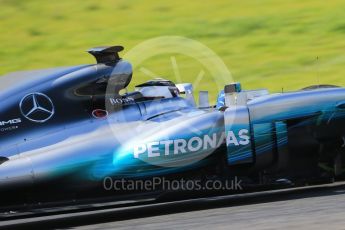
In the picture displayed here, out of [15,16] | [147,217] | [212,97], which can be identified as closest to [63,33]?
[15,16]

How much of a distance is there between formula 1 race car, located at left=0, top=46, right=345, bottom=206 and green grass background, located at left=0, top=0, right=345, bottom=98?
6.69 meters

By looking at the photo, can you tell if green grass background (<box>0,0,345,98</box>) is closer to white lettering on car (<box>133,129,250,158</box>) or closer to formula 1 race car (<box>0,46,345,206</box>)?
formula 1 race car (<box>0,46,345,206</box>)

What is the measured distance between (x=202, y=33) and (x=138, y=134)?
32.0 ft

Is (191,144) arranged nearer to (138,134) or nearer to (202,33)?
(138,134)

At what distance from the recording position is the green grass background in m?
16.0

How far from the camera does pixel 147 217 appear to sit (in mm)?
8000

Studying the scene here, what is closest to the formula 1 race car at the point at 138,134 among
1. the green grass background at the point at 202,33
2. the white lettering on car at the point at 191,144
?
the white lettering on car at the point at 191,144

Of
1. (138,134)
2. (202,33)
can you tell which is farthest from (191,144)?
(202,33)

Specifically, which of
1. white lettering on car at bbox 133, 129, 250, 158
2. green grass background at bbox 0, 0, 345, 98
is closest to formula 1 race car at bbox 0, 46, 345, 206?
white lettering on car at bbox 133, 129, 250, 158

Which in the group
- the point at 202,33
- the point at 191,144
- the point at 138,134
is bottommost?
the point at 191,144

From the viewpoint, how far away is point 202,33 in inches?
694

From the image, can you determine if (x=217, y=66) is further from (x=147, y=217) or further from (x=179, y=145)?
(x=147, y=217)

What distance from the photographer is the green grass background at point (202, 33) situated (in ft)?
52.5

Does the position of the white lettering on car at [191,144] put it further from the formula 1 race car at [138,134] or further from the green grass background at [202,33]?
the green grass background at [202,33]
